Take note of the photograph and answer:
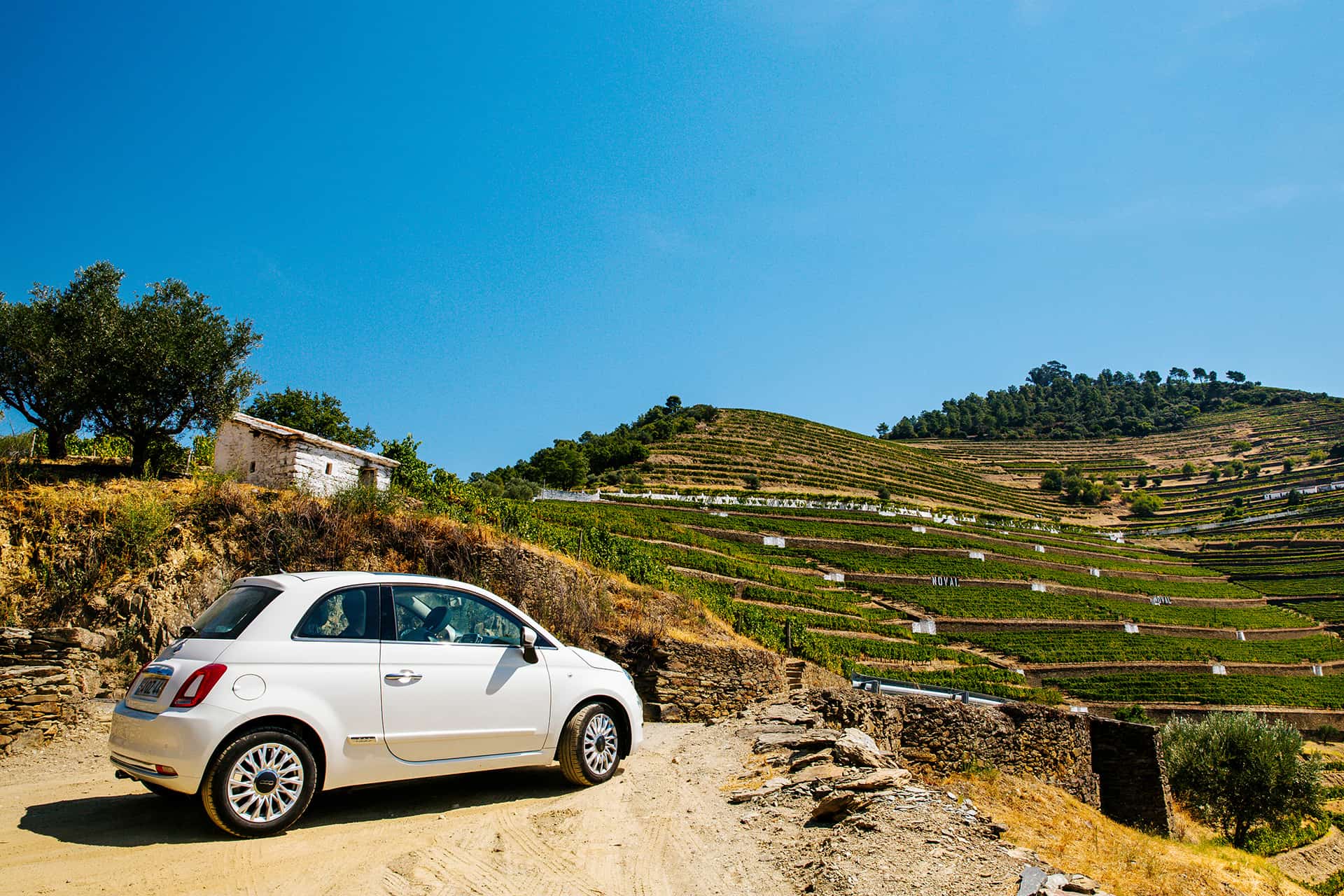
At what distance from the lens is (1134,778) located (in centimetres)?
1719

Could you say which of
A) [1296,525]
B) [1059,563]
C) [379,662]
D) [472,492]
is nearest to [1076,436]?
[1296,525]

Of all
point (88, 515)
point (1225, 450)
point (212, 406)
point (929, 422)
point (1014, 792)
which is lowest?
point (1014, 792)

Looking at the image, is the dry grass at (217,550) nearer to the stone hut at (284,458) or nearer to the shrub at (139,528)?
the shrub at (139,528)

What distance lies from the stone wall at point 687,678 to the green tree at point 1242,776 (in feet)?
77.1

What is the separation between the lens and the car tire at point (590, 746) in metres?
6.48

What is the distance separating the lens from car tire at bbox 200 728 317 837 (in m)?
4.78

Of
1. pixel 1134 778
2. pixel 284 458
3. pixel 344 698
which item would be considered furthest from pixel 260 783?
pixel 1134 778

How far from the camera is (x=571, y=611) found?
1409cm

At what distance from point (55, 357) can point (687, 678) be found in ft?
44.5

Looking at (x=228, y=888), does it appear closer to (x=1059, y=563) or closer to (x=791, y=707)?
(x=791, y=707)

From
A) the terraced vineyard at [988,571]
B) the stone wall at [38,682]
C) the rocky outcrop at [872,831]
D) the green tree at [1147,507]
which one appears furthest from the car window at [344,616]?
the green tree at [1147,507]

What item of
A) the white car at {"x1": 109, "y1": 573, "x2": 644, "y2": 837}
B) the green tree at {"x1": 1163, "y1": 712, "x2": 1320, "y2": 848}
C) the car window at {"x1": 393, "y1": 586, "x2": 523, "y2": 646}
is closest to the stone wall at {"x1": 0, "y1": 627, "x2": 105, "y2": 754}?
the white car at {"x1": 109, "y1": 573, "x2": 644, "y2": 837}

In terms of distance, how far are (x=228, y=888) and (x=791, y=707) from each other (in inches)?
315

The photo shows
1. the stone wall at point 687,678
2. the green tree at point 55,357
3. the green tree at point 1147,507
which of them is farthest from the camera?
the green tree at point 1147,507
